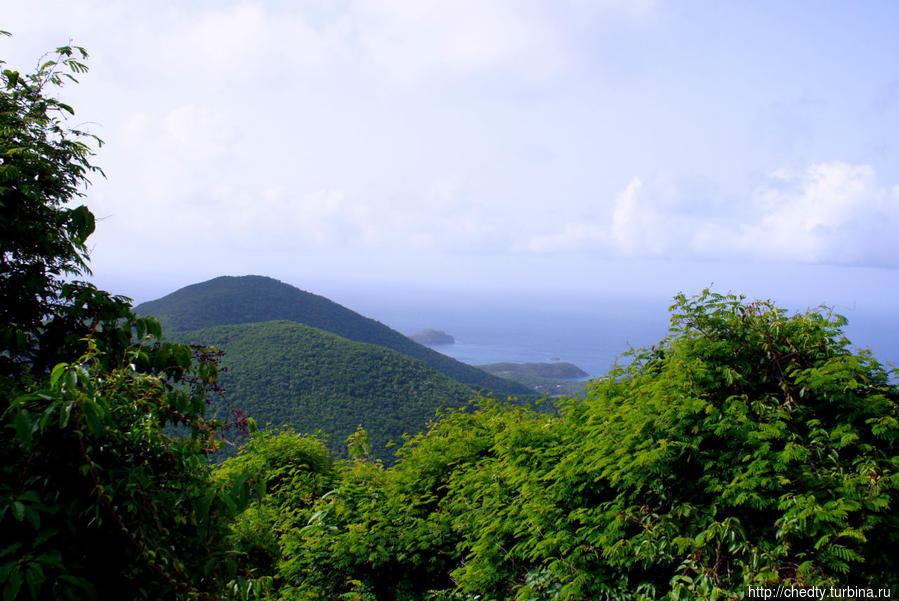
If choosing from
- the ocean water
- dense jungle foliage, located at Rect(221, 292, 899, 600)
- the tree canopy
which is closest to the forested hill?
the ocean water

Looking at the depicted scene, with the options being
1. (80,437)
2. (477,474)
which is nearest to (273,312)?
(477,474)

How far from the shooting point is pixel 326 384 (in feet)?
110

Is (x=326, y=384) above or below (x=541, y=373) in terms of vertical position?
above

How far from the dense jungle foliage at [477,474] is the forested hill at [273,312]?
42.9 metres

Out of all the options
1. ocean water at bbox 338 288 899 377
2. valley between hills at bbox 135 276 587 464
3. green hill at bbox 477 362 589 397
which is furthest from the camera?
ocean water at bbox 338 288 899 377

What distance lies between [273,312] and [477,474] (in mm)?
54327

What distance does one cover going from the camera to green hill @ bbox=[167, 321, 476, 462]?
2866 centimetres

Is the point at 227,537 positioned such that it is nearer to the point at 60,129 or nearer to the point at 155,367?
the point at 155,367

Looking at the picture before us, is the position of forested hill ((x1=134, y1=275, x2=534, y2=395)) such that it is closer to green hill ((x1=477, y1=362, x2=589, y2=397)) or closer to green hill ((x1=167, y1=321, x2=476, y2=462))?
green hill ((x1=167, y1=321, x2=476, y2=462))

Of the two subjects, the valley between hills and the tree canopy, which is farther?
the valley between hills

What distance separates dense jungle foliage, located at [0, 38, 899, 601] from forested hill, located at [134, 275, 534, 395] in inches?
1687

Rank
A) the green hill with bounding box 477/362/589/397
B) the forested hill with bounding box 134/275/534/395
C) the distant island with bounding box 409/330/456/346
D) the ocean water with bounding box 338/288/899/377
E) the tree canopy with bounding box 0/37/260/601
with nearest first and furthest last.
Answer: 1. the tree canopy with bounding box 0/37/260/601
2. the forested hill with bounding box 134/275/534/395
3. the green hill with bounding box 477/362/589/397
4. the ocean water with bounding box 338/288/899/377
5. the distant island with bounding box 409/330/456/346

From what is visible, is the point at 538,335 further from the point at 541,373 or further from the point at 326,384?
the point at 326,384

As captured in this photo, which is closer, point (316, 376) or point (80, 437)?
point (80, 437)
